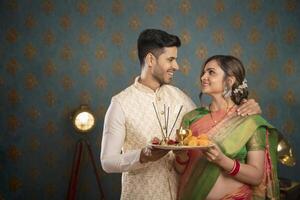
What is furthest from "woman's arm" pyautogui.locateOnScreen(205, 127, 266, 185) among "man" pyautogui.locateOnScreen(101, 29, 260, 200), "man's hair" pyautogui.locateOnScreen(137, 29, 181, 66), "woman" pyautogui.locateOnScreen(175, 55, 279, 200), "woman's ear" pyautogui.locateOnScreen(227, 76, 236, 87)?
"man's hair" pyautogui.locateOnScreen(137, 29, 181, 66)

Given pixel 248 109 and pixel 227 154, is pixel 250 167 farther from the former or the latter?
pixel 248 109

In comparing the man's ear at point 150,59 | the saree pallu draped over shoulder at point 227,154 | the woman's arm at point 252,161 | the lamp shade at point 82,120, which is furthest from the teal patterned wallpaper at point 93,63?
the woman's arm at point 252,161

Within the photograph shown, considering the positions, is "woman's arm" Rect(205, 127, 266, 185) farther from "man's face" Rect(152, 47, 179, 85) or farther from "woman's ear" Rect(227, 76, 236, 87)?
"man's face" Rect(152, 47, 179, 85)

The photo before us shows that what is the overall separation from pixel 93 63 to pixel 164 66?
193cm

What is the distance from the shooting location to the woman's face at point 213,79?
2035mm

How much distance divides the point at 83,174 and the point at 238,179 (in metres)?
2.27

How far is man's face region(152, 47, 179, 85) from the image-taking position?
2066 millimetres

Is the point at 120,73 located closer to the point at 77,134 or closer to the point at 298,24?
the point at 77,134

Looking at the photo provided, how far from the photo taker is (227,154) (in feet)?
6.33

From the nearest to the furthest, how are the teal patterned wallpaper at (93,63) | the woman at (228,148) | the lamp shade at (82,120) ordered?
the woman at (228,148), the lamp shade at (82,120), the teal patterned wallpaper at (93,63)

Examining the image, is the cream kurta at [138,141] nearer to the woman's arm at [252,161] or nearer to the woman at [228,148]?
the woman at [228,148]

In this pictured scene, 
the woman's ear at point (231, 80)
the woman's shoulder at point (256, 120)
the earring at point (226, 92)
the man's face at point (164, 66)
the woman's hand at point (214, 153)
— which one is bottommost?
the woman's hand at point (214, 153)

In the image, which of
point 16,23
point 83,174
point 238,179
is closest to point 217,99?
point 238,179

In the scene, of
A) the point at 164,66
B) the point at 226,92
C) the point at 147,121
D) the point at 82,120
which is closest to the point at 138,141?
the point at 147,121
